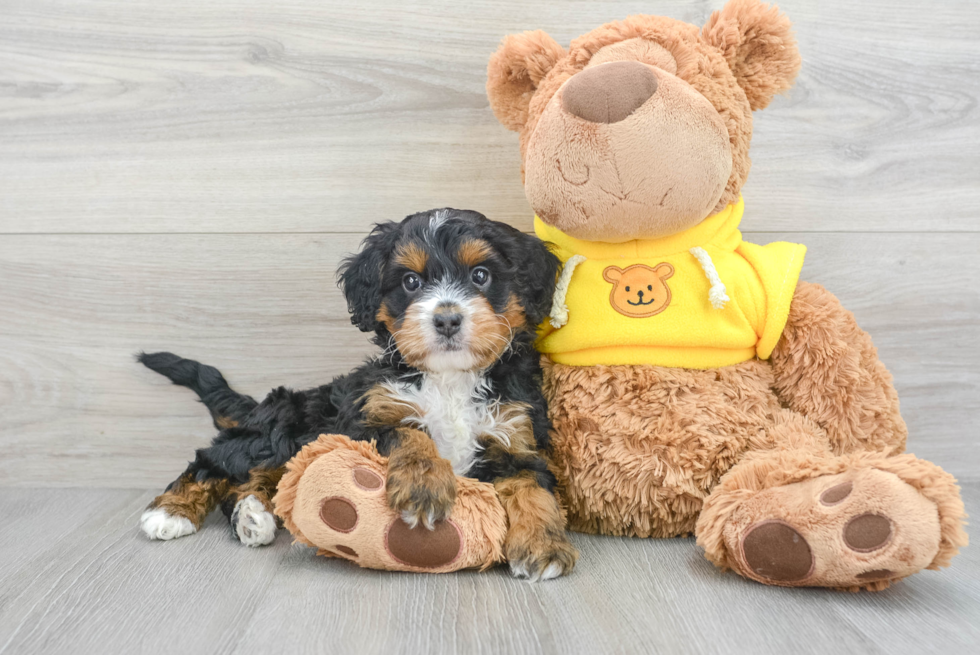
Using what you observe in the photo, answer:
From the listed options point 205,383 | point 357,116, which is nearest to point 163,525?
point 205,383

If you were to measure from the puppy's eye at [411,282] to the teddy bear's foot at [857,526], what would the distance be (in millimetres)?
825

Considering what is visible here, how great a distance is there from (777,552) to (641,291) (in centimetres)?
62

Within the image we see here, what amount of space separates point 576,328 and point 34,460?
1777mm

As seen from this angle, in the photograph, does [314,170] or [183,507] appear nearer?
[183,507]

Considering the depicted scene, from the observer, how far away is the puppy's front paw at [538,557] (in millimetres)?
1438

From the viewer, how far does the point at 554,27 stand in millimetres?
2090

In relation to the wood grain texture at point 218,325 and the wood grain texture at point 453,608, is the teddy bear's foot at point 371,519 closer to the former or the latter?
the wood grain texture at point 453,608

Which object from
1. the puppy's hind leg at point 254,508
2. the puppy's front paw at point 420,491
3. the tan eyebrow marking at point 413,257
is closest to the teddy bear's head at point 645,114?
the tan eyebrow marking at point 413,257

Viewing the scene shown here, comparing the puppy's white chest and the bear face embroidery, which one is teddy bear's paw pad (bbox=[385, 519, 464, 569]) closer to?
the puppy's white chest

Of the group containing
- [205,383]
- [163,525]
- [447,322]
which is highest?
[447,322]

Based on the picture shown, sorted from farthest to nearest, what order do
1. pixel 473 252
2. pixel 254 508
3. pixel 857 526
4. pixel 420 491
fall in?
pixel 254 508, pixel 473 252, pixel 420 491, pixel 857 526

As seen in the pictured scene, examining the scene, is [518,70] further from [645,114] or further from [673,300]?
[673,300]

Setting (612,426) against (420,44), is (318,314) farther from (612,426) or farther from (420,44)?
(612,426)

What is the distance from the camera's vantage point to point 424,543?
1.43 m
